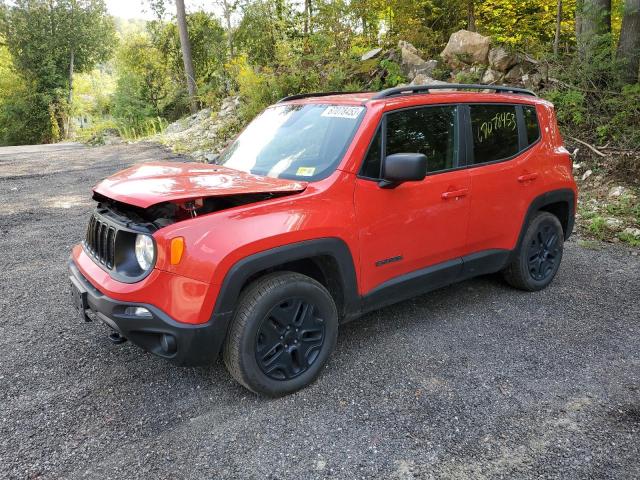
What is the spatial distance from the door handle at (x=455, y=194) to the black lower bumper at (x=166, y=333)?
1845 millimetres

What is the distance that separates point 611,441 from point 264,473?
1.80m

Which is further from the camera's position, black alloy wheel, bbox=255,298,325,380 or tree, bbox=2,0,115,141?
tree, bbox=2,0,115,141

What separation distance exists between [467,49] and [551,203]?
7937 mm

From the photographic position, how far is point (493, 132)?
390 centimetres

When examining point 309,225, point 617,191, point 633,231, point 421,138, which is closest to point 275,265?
point 309,225

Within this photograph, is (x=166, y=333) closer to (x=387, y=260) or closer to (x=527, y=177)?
(x=387, y=260)

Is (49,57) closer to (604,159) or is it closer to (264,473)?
(604,159)

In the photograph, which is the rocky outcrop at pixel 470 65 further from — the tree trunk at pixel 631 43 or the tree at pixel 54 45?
the tree at pixel 54 45

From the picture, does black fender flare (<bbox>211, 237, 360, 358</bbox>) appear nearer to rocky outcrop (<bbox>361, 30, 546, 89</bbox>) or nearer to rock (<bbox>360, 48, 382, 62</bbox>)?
rocky outcrop (<bbox>361, 30, 546, 89</bbox>)

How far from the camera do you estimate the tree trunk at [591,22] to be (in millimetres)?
8555

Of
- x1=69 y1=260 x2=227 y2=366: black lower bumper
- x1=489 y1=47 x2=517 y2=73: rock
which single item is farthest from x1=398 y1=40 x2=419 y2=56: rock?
x1=69 y1=260 x2=227 y2=366: black lower bumper

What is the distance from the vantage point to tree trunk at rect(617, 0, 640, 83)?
8164 mm

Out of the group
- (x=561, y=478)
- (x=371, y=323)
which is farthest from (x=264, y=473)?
(x=371, y=323)

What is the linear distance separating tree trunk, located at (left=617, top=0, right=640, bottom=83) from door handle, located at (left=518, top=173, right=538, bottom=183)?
18.8ft
